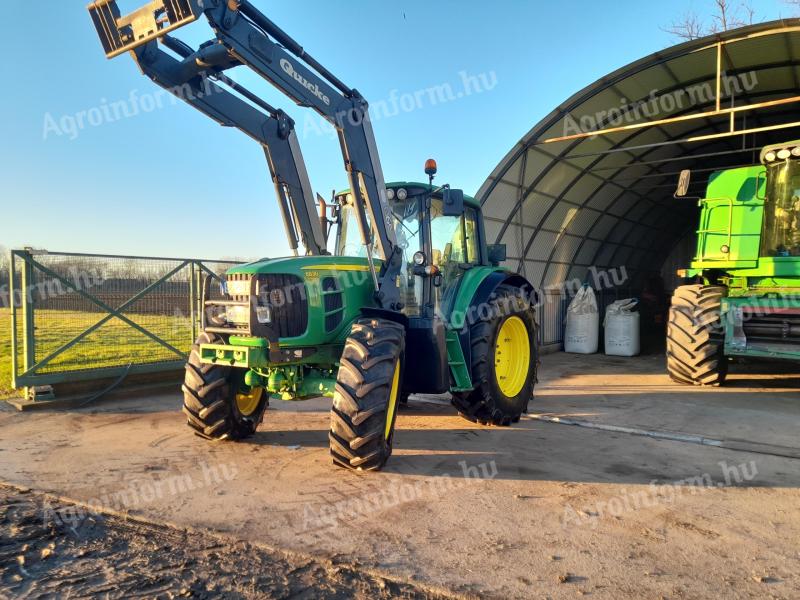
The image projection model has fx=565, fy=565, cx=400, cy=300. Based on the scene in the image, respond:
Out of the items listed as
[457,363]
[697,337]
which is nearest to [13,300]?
[457,363]

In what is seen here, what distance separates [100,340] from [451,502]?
6.02 metres

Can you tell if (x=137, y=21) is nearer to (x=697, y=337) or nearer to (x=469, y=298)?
(x=469, y=298)

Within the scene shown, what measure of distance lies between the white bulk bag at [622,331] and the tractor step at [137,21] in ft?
35.9

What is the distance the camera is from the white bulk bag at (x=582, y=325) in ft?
42.4

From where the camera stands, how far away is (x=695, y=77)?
1011cm

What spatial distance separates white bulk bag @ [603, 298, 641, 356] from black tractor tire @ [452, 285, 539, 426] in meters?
6.74

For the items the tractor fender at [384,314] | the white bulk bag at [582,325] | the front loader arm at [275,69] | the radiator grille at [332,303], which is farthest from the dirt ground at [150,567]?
the white bulk bag at [582,325]

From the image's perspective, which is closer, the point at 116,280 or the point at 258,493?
the point at 258,493

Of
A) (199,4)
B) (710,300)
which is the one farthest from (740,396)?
(199,4)

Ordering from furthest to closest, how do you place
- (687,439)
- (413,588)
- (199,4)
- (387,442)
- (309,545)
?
(687,439)
(387,442)
(199,4)
(309,545)
(413,588)

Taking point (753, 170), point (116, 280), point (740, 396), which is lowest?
point (740, 396)

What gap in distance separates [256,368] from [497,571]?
2.69 metres

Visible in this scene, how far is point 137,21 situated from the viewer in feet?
13.5

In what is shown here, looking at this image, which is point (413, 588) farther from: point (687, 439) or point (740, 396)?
A: point (740, 396)
